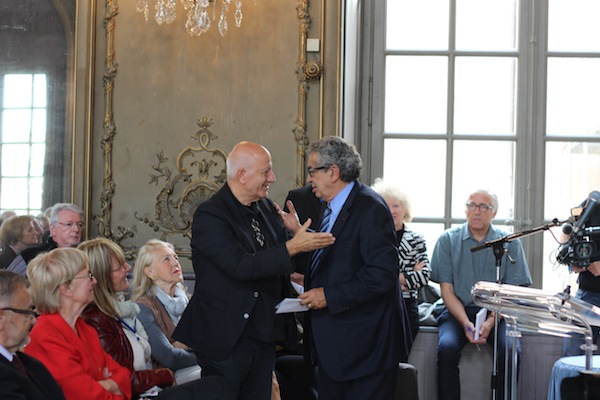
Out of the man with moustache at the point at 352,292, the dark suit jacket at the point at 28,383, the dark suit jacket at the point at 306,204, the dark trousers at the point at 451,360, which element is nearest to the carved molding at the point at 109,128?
the dark suit jacket at the point at 306,204

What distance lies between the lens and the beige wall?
6293 mm

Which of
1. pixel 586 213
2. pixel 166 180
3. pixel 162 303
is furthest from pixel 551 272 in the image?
pixel 162 303

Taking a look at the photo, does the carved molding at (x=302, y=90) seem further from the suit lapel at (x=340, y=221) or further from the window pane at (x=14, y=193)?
the suit lapel at (x=340, y=221)

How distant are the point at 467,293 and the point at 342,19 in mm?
1947

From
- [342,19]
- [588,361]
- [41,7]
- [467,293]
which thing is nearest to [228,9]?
[342,19]

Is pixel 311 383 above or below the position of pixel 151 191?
below

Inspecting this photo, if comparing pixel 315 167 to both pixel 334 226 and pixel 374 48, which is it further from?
pixel 374 48

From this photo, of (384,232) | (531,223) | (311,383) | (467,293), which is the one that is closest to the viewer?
(384,232)

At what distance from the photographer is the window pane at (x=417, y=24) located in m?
6.80

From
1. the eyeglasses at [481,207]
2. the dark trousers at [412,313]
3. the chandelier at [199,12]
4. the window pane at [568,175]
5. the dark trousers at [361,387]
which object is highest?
the chandelier at [199,12]

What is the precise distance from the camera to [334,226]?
4141mm

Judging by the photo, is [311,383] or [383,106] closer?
[311,383]

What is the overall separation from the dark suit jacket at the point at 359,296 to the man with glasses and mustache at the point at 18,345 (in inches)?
51.6

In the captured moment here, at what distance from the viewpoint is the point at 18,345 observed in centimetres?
302
